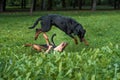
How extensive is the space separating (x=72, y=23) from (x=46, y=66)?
5843 millimetres

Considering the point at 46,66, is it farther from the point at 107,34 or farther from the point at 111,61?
the point at 107,34

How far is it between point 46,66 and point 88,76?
0.60 metres

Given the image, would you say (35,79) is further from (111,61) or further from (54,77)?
(111,61)

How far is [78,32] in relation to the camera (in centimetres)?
1019

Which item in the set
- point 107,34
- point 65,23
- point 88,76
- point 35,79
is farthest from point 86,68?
point 107,34

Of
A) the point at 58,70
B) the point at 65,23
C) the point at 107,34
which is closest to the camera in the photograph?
the point at 58,70

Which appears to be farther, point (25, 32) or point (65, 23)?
point (25, 32)

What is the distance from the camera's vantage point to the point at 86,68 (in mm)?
4336

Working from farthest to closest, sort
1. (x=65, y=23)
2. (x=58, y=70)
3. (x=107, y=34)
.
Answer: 1. (x=107, y=34)
2. (x=65, y=23)
3. (x=58, y=70)

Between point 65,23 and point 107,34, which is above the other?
point 65,23

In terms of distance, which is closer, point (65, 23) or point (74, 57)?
point (74, 57)

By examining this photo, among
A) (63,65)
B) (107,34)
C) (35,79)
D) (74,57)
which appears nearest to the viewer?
(35,79)

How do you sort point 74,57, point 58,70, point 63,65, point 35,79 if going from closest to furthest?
point 35,79 → point 58,70 → point 63,65 → point 74,57

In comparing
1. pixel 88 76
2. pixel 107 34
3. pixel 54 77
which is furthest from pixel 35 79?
pixel 107 34
